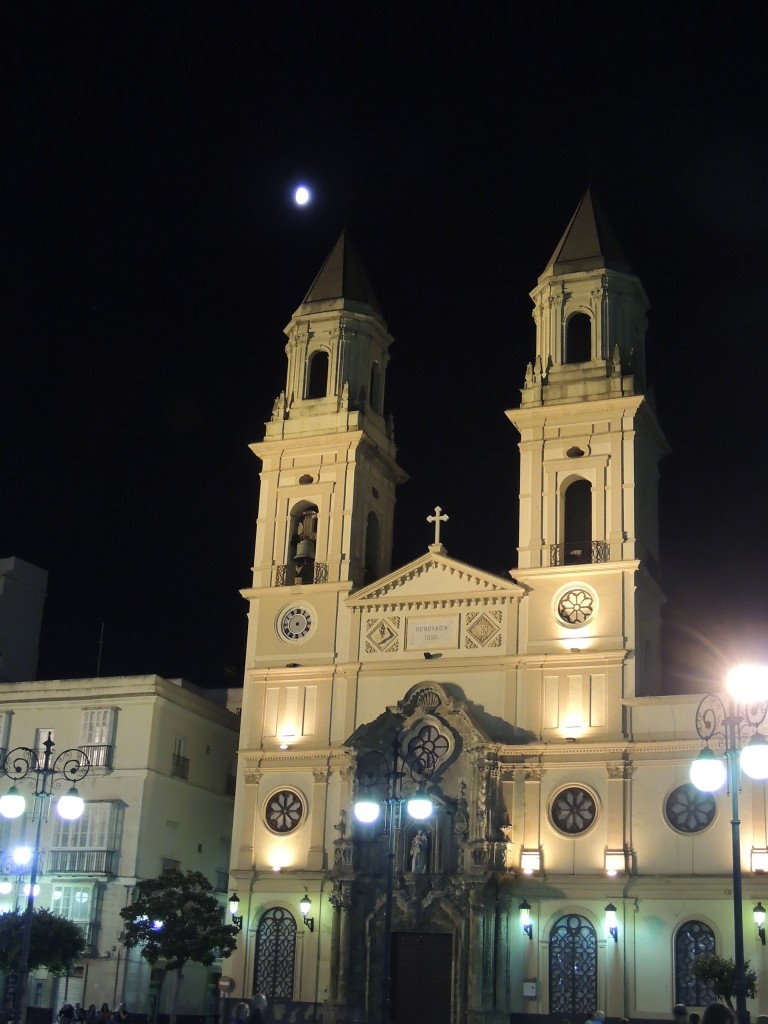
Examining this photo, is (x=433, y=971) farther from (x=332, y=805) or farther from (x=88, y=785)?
(x=88, y=785)

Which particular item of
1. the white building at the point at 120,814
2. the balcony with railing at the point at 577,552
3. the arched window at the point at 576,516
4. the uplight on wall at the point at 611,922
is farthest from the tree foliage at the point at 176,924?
the arched window at the point at 576,516

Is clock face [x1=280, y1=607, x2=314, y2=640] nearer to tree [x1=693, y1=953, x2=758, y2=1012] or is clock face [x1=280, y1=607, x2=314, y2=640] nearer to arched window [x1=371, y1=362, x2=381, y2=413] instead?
arched window [x1=371, y1=362, x2=381, y2=413]

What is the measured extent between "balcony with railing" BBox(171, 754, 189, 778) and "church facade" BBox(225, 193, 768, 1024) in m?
3.22

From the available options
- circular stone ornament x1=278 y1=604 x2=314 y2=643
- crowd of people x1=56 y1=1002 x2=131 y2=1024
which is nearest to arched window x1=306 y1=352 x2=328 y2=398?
circular stone ornament x1=278 y1=604 x2=314 y2=643

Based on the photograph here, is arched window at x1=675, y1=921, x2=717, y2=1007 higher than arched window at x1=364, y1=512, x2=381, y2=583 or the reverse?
the reverse

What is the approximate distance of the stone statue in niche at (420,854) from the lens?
43.2 m

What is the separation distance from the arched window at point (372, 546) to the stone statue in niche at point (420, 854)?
11.5 meters

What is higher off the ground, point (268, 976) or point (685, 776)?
point (685, 776)

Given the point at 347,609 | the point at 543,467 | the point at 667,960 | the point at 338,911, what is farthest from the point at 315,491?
the point at 667,960

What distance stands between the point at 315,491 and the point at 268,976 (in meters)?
17.4

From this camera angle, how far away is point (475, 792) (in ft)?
143

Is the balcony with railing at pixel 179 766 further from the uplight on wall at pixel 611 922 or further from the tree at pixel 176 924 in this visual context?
the uplight on wall at pixel 611 922

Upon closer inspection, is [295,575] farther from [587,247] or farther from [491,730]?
[587,247]

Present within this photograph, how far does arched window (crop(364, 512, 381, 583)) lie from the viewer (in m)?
52.0
